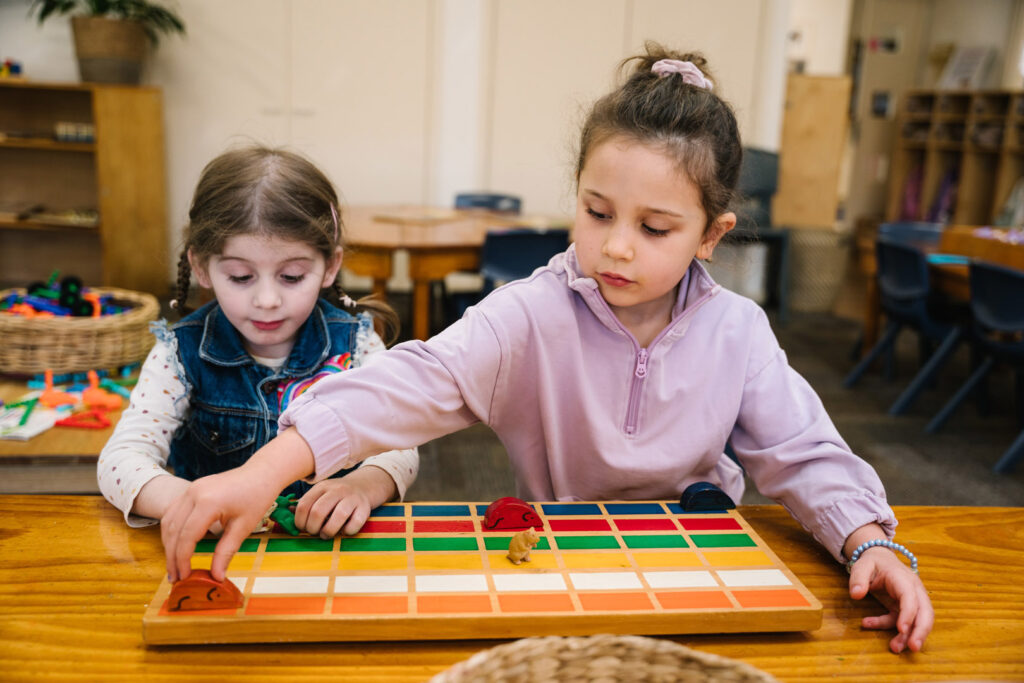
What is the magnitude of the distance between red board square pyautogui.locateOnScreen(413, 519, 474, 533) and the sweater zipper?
322 millimetres

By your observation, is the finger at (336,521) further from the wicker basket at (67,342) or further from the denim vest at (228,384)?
the wicker basket at (67,342)

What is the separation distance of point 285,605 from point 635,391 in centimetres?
57

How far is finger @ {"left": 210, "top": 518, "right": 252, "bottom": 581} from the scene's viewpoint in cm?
70

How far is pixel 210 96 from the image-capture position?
533 cm

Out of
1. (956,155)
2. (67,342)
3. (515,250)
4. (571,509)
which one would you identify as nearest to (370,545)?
(571,509)

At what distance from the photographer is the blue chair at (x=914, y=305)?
3.69 m

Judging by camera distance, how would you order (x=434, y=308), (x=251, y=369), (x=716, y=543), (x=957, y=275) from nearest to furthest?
(x=716, y=543)
(x=251, y=369)
(x=957, y=275)
(x=434, y=308)

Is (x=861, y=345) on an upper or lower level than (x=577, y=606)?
lower

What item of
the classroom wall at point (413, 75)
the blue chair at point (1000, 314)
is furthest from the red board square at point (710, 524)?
the classroom wall at point (413, 75)

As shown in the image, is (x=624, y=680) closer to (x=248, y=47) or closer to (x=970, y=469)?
(x=970, y=469)

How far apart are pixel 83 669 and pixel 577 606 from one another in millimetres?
408

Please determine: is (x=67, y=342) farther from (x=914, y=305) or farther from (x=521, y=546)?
(x=914, y=305)

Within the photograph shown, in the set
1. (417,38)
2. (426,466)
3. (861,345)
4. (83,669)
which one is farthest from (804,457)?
(417,38)

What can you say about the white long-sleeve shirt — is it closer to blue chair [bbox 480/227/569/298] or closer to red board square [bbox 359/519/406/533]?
red board square [bbox 359/519/406/533]
